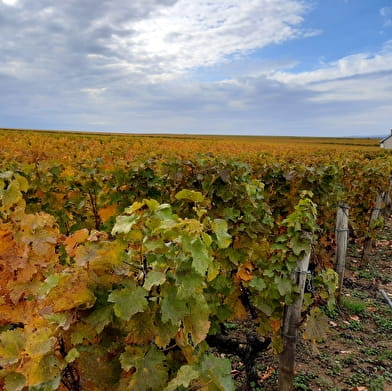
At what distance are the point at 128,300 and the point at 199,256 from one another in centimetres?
28

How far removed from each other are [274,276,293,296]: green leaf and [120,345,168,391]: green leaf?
2252 mm

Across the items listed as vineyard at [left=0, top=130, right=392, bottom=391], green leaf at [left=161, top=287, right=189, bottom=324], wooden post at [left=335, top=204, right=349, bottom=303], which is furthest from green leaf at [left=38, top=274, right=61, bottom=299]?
wooden post at [left=335, top=204, right=349, bottom=303]

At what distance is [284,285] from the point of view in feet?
11.2

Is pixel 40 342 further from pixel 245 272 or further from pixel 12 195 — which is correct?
pixel 245 272

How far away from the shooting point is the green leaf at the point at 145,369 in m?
1.26

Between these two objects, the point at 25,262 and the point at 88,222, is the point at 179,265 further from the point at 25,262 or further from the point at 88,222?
the point at 88,222

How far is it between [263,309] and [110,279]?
252 cm

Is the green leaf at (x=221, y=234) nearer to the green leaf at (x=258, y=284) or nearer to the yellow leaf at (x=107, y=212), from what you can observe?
the green leaf at (x=258, y=284)

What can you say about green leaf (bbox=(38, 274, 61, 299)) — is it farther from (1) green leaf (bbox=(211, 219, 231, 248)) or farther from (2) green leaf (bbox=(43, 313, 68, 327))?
(1) green leaf (bbox=(211, 219, 231, 248))

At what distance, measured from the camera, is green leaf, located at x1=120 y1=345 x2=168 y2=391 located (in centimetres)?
126

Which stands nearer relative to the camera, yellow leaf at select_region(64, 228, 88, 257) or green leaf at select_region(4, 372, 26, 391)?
green leaf at select_region(4, 372, 26, 391)

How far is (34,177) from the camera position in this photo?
442 cm

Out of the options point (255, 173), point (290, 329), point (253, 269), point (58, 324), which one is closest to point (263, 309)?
point (290, 329)

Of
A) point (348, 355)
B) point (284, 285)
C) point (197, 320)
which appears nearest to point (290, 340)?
point (284, 285)
